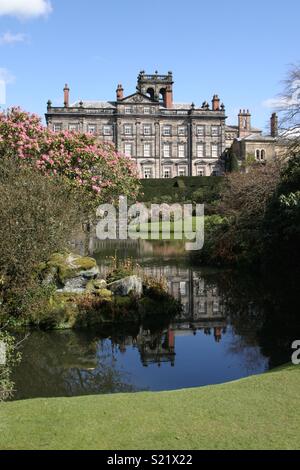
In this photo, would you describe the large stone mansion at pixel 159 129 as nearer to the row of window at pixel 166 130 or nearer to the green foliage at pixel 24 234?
the row of window at pixel 166 130

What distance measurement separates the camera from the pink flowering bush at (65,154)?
1689 centimetres

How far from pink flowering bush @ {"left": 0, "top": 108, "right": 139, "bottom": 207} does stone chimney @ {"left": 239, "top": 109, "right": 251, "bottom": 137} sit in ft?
185

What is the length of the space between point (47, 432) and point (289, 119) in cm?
1439

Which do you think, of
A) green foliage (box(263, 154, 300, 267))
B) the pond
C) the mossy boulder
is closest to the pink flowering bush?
the mossy boulder

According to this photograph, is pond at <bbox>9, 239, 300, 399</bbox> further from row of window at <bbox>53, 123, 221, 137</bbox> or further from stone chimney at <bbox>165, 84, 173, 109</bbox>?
stone chimney at <bbox>165, 84, 173, 109</bbox>

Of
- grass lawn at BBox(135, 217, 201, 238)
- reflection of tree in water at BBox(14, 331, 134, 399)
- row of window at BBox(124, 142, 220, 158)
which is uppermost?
row of window at BBox(124, 142, 220, 158)

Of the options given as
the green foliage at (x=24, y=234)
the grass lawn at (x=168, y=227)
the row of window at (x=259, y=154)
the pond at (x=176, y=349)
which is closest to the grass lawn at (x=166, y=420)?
the pond at (x=176, y=349)

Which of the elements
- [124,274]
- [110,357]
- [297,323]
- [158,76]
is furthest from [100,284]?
[158,76]

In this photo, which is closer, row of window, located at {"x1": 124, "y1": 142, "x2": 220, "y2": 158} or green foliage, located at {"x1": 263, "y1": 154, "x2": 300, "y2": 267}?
green foliage, located at {"x1": 263, "y1": 154, "x2": 300, "y2": 267}

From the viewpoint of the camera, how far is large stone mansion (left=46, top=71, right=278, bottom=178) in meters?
65.8

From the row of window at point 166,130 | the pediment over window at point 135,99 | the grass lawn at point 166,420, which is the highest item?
the pediment over window at point 135,99

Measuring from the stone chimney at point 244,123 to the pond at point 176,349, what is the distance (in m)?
59.3

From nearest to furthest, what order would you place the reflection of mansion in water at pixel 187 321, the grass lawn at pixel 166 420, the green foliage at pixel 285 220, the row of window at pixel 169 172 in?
the grass lawn at pixel 166 420
the reflection of mansion in water at pixel 187 321
the green foliage at pixel 285 220
the row of window at pixel 169 172
